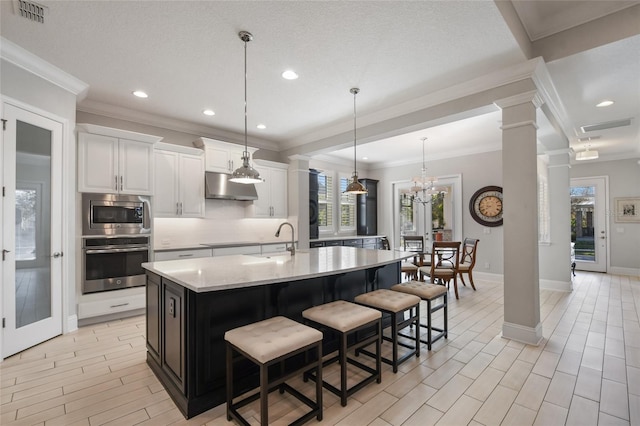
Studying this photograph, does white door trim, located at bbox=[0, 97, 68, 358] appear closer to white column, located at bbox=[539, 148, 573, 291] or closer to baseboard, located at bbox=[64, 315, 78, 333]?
baseboard, located at bbox=[64, 315, 78, 333]

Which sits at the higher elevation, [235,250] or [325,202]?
[325,202]

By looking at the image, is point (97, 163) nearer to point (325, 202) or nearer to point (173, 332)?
point (173, 332)

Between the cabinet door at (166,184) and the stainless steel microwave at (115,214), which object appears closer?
the stainless steel microwave at (115,214)

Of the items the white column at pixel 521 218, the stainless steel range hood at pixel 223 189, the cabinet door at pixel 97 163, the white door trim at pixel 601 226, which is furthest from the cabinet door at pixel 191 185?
the white door trim at pixel 601 226

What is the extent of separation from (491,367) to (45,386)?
140 inches

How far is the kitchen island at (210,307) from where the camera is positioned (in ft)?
6.37

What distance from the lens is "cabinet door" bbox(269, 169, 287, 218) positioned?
5.79 metres

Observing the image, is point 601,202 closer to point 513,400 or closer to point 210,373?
point 513,400

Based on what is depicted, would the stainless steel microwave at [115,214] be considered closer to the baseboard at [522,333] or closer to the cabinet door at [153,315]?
the cabinet door at [153,315]

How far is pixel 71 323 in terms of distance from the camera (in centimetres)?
344

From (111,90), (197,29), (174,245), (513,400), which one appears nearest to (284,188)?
(174,245)

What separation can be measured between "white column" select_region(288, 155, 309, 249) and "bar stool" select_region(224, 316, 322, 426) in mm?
3850

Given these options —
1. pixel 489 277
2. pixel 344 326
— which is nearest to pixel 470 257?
pixel 489 277

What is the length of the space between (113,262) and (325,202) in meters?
4.56
